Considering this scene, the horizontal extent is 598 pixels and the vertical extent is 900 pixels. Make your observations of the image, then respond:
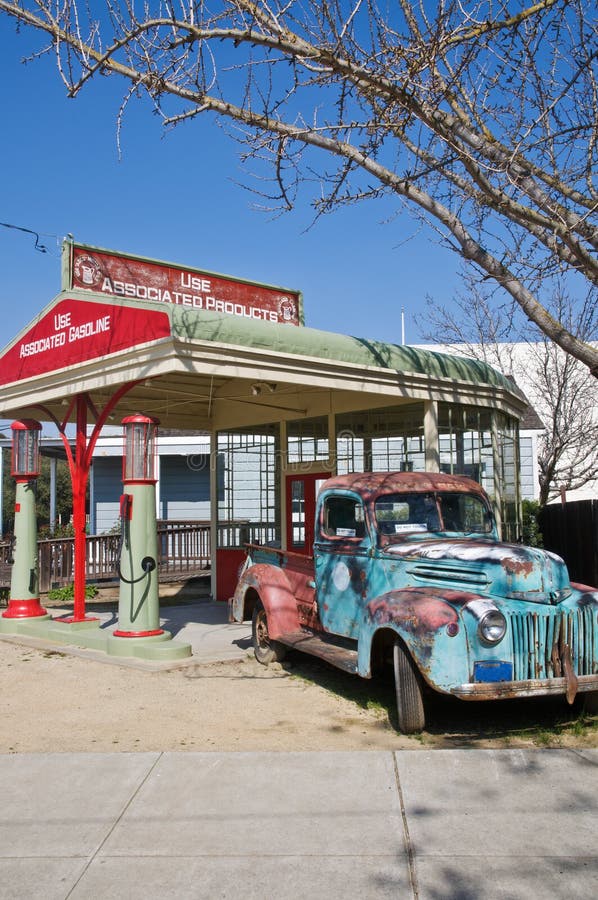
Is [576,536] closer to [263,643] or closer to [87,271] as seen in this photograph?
[263,643]

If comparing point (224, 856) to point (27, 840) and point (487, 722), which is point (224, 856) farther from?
point (487, 722)

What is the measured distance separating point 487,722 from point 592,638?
3.88ft

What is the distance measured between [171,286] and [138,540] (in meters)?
4.11

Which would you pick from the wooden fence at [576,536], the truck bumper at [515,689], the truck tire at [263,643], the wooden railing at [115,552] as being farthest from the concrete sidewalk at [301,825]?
the wooden railing at [115,552]

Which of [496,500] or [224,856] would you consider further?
[496,500]

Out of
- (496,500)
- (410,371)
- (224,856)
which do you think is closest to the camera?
(224,856)

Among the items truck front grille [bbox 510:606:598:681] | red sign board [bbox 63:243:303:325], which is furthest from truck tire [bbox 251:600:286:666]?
red sign board [bbox 63:243:303:325]

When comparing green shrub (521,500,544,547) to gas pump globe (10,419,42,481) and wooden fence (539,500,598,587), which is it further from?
gas pump globe (10,419,42,481)

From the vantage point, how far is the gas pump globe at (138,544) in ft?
30.3

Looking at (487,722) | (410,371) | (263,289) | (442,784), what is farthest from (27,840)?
(263,289)

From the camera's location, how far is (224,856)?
4055mm

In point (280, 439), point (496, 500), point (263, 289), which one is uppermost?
point (263, 289)

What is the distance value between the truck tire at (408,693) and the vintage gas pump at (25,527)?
6935mm

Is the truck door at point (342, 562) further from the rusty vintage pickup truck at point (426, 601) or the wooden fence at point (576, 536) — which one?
the wooden fence at point (576, 536)
